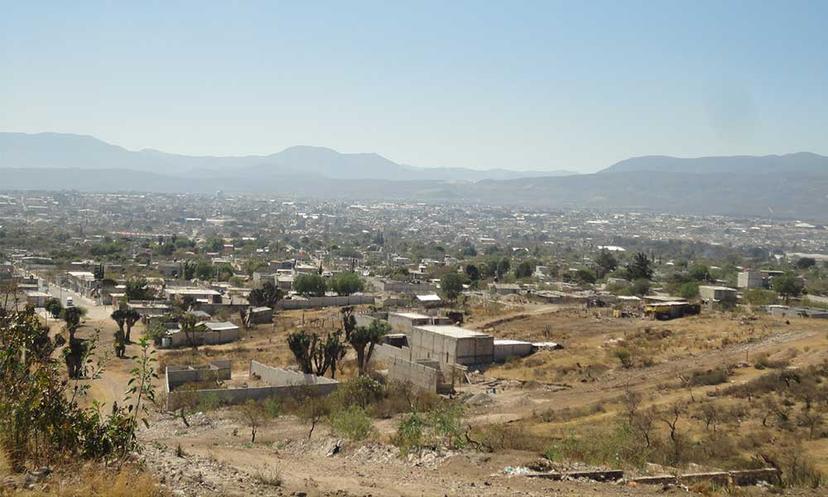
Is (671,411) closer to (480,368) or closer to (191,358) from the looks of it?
(480,368)

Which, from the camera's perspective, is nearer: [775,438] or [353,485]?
[353,485]

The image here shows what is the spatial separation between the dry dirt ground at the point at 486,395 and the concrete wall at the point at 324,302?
2.96 m

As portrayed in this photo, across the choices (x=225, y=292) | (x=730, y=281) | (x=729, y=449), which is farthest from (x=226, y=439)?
(x=730, y=281)

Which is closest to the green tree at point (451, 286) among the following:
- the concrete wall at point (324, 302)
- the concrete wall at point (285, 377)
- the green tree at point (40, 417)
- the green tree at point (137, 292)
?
the concrete wall at point (324, 302)

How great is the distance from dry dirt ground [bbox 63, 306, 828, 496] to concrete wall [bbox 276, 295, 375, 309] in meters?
2.96

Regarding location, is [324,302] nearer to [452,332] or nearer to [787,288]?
[452,332]

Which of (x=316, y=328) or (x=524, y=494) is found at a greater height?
(x=524, y=494)

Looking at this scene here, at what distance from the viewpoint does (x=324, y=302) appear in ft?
169

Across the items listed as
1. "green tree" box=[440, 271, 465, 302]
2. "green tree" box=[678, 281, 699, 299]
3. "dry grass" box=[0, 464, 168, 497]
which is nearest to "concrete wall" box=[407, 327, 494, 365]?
"dry grass" box=[0, 464, 168, 497]

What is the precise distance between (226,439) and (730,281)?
2308 inches

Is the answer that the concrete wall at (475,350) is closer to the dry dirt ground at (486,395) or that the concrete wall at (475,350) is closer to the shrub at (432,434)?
the dry dirt ground at (486,395)

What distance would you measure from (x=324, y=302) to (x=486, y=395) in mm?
27917

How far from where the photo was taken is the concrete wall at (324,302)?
5049 centimetres

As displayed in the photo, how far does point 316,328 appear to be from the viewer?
40219 mm
